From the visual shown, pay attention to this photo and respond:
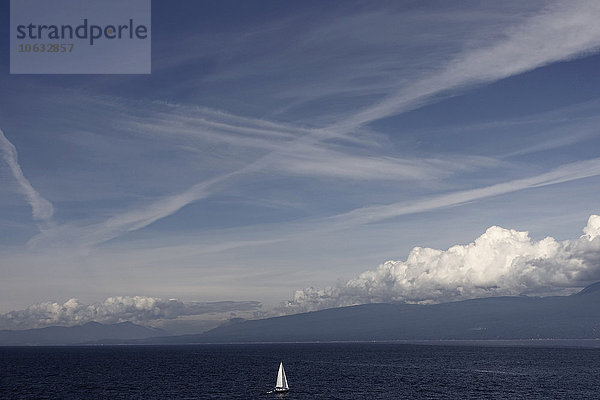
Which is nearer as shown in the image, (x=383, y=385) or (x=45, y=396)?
(x=45, y=396)

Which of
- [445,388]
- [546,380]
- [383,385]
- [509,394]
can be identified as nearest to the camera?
[509,394]

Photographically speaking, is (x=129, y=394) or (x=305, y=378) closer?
(x=129, y=394)

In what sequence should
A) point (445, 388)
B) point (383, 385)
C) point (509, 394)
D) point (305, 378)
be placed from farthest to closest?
point (305, 378), point (383, 385), point (445, 388), point (509, 394)

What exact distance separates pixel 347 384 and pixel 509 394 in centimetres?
4661

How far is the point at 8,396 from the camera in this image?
139m

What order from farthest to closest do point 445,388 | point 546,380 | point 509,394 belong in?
point 546,380
point 445,388
point 509,394

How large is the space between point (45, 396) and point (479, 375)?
140 m

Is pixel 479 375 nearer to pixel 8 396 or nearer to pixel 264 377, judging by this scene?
pixel 264 377

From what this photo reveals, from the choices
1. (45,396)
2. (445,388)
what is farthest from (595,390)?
(45,396)

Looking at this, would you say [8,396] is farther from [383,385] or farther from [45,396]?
[383,385]

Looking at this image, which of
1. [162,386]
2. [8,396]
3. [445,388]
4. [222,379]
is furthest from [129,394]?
[445,388]

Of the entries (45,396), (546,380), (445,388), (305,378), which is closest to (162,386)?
(45,396)

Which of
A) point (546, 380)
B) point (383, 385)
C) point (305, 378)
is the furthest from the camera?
point (305, 378)

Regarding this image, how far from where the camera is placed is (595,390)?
144625 mm
